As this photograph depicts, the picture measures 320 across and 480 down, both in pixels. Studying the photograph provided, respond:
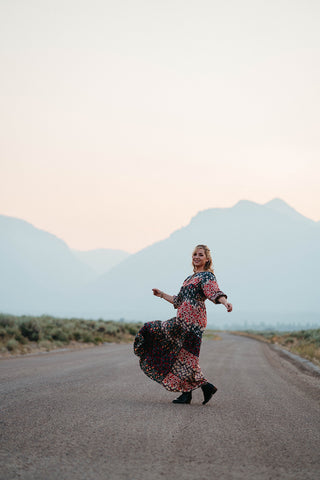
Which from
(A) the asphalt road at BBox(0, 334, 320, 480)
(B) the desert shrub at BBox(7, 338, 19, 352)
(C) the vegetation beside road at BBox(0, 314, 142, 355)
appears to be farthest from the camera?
(C) the vegetation beside road at BBox(0, 314, 142, 355)

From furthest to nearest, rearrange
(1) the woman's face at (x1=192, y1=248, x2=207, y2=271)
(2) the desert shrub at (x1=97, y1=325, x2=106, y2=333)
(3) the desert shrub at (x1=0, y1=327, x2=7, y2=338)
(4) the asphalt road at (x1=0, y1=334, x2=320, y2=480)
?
1. (2) the desert shrub at (x1=97, y1=325, x2=106, y2=333)
2. (3) the desert shrub at (x1=0, y1=327, x2=7, y2=338)
3. (1) the woman's face at (x1=192, y1=248, x2=207, y2=271)
4. (4) the asphalt road at (x1=0, y1=334, x2=320, y2=480)

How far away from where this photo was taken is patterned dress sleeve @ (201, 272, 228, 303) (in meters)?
8.05

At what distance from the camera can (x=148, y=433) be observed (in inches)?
226

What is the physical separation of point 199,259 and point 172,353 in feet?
4.55

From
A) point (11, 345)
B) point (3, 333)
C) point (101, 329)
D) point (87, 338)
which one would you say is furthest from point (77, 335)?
point (11, 345)

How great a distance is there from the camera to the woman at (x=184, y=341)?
8289 millimetres

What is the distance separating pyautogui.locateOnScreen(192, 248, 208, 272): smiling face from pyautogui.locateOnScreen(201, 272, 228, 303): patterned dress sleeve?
216 mm

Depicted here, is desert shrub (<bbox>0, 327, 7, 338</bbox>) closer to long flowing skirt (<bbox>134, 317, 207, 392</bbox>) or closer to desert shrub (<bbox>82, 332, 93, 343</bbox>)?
desert shrub (<bbox>82, 332, 93, 343</bbox>)

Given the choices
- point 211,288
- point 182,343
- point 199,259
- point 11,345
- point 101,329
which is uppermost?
point 199,259

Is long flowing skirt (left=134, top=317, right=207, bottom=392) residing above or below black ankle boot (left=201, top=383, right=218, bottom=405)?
above

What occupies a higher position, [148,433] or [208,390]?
[208,390]

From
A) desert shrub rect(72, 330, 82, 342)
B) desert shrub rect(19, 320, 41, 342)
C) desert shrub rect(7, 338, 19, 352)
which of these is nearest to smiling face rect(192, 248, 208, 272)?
desert shrub rect(7, 338, 19, 352)

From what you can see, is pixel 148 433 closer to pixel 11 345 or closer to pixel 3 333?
pixel 11 345

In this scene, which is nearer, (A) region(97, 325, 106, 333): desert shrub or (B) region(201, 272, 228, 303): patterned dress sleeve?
(B) region(201, 272, 228, 303): patterned dress sleeve
